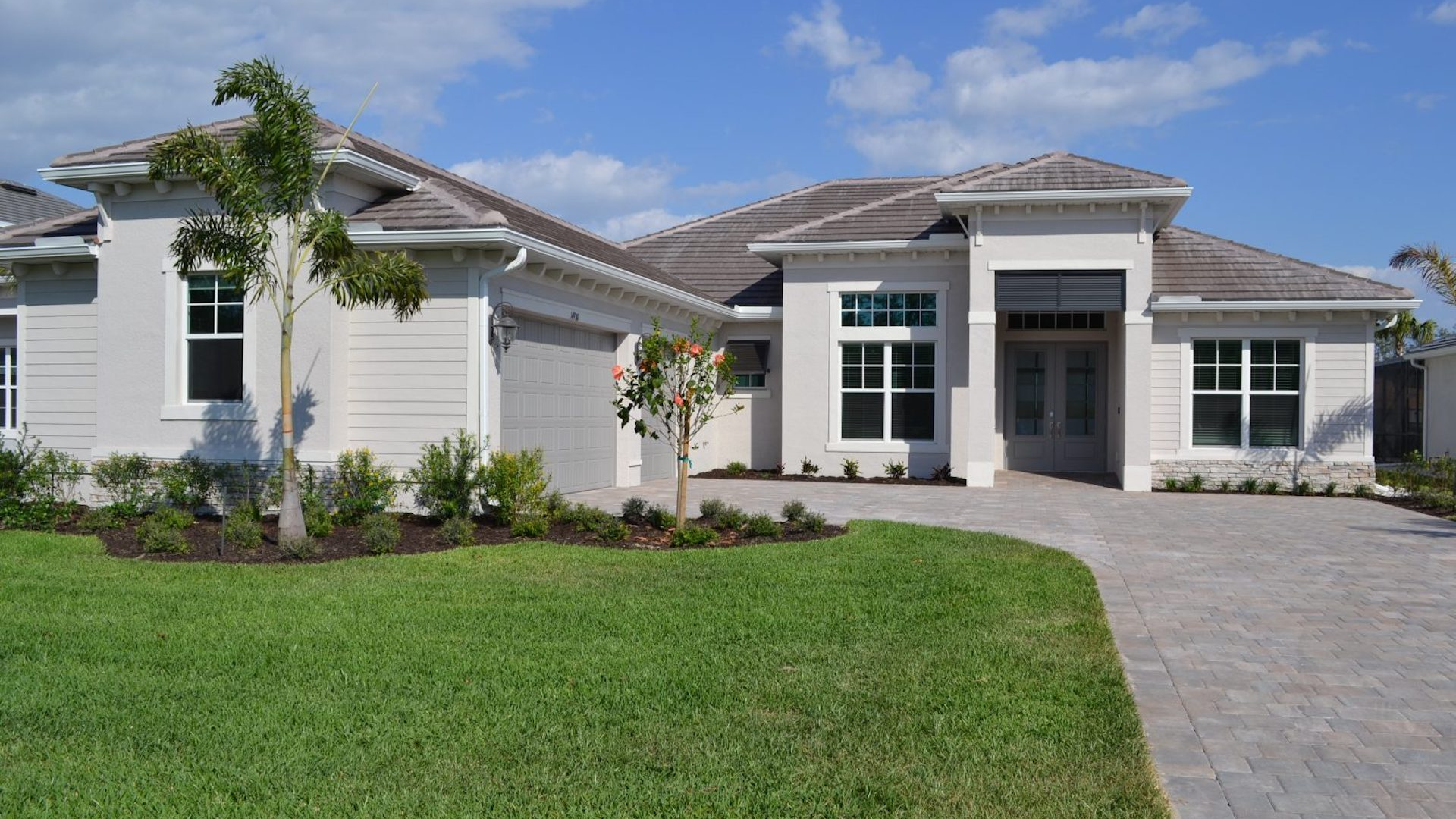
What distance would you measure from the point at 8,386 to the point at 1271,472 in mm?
19931

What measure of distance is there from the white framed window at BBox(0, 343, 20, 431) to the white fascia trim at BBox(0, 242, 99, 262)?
11.1 ft

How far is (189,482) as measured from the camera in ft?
41.3

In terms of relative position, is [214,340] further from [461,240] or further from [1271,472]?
[1271,472]

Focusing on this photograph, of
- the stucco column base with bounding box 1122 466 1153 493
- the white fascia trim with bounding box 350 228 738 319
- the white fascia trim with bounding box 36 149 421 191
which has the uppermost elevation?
the white fascia trim with bounding box 36 149 421 191

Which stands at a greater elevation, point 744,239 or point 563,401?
point 744,239

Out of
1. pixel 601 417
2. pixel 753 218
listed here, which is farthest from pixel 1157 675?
pixel 753 218

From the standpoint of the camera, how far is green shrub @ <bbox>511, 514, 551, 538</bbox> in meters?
11.2

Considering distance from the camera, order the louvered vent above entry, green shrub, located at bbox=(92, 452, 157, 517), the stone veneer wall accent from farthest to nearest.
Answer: the stone veneer wall accent < the louvered vent above entry < green shrub, located at bbox=(92, 452, 157, 517)

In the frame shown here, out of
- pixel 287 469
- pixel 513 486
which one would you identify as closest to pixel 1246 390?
pixel 513 486

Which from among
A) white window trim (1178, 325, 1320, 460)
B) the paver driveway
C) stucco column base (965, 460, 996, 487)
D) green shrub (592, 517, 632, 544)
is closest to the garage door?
the paver driveway

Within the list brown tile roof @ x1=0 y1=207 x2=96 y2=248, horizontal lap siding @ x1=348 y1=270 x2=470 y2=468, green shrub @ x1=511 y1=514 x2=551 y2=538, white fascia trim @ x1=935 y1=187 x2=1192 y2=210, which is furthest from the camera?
white fascia trim @ x1=935 y1=187 x2=1192 y2=210

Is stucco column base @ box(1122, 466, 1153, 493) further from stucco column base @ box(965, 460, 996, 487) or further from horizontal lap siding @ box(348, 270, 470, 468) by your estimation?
horizontal lap siding @ box(348, 270, 470, 468)

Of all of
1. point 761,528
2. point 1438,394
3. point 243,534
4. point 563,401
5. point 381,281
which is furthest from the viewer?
point 1438,394

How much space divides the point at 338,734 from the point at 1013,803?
289 cm
